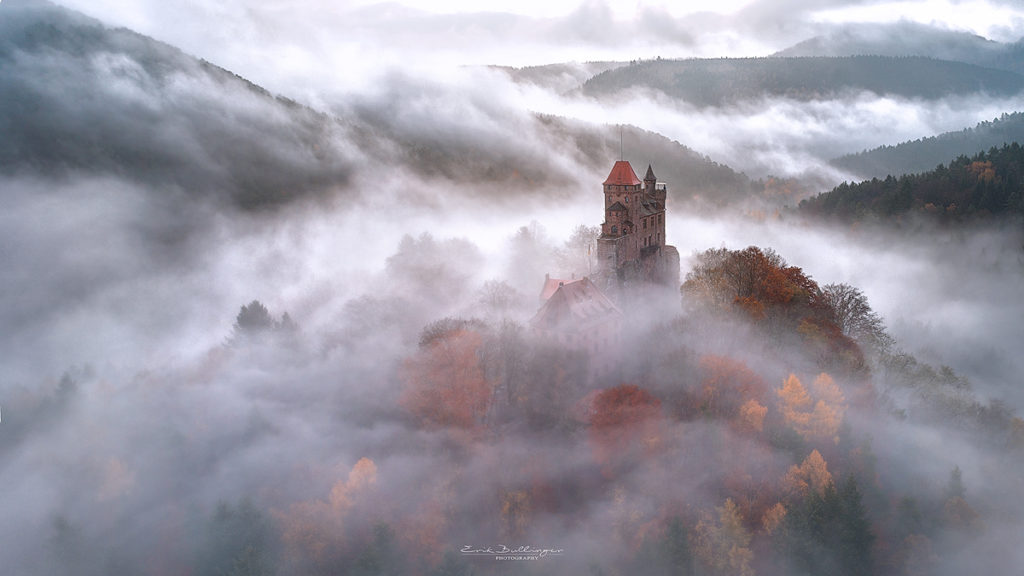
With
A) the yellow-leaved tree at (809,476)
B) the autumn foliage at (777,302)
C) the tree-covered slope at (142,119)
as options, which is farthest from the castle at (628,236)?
the tree-covered slope at (142,119)

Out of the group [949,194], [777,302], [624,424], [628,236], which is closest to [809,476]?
[624,424]

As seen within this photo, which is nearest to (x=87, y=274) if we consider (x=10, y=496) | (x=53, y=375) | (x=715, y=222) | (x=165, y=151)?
(x=53, y=375)

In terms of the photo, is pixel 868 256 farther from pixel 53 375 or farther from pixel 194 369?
pixel 53 375

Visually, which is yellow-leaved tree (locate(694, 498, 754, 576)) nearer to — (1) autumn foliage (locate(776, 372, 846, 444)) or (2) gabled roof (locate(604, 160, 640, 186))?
(1) autumn foliage (locate(776, 372, 846, 444))

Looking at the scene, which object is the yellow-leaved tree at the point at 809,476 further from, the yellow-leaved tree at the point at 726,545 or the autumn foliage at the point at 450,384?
the autumn foliage at the point at 450,384

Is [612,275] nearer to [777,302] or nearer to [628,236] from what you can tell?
[628,236]

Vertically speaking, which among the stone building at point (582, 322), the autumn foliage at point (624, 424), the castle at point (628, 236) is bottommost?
the autumn foliage at point (624, 424)

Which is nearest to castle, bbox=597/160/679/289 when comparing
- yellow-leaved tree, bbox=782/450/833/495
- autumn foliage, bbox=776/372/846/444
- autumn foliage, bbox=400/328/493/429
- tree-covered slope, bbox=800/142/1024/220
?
autumn foliage, bbox=400/328/493/429
